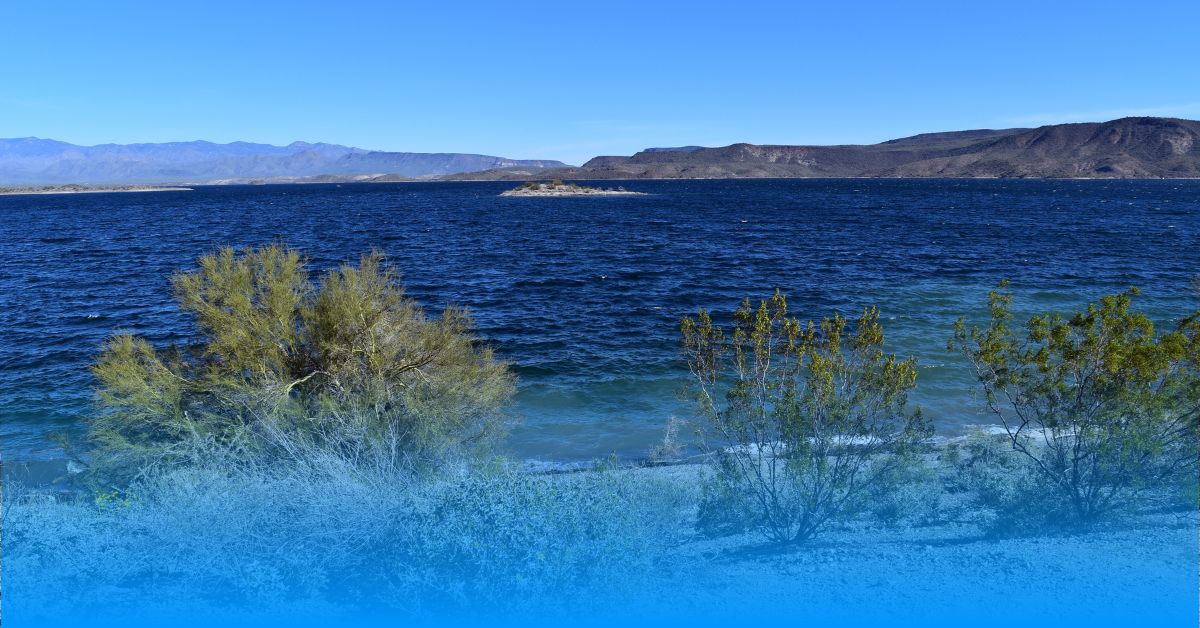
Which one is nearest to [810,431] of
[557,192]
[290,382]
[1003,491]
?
[1003,491]

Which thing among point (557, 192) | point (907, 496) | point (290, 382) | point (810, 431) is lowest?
point (907, 496)

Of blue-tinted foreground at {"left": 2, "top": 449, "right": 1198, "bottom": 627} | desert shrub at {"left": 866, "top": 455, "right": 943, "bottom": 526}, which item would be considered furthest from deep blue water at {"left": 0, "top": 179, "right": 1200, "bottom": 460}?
desert shrub at {"left": 866, "top": 455, "right": 943, "bottom": 526}

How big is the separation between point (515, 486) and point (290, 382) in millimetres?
5675

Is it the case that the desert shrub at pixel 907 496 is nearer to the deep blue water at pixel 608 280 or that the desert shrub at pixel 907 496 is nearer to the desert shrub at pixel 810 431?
the desert shrub at pixel 810 431

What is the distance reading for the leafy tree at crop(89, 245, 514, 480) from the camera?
13.0 metres

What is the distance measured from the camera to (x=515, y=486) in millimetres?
11680

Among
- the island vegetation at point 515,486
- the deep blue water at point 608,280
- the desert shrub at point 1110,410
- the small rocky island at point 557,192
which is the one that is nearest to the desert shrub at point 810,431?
the island vegetation at point 515,486

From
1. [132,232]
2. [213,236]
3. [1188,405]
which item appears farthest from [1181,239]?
[132,232]

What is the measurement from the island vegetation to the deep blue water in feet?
16.8

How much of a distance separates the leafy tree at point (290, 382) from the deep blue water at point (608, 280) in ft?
13.0

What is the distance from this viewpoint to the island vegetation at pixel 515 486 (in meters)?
10.1

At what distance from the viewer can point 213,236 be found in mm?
75812

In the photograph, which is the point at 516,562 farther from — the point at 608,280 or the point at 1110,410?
the point at 608,280

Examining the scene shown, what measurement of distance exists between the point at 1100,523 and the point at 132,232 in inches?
3718
